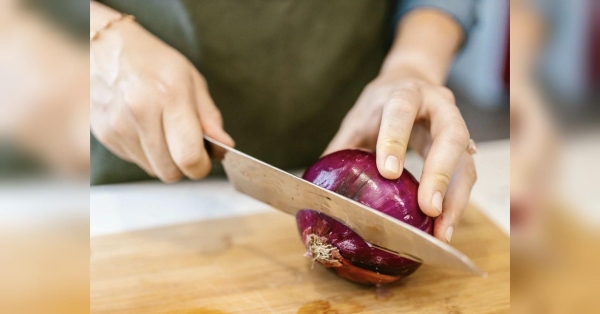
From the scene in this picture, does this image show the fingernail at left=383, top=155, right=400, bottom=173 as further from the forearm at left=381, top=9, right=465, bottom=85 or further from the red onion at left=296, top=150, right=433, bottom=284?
the forearm at left=381, top=9, right=465, bottom=85

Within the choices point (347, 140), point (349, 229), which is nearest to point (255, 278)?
point (349, 229)

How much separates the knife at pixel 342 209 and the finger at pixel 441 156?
95 mm

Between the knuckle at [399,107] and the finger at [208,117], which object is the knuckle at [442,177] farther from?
the finger at [208,117]

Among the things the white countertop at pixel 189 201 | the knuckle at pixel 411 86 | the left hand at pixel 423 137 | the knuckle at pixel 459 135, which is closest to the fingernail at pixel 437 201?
the left hand at pixel 423 137

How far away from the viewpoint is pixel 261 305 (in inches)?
36.9

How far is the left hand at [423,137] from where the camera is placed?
874 millimetres

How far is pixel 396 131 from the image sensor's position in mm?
904

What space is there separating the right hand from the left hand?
0.30 m

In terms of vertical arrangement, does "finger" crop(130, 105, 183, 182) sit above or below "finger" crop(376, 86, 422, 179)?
below

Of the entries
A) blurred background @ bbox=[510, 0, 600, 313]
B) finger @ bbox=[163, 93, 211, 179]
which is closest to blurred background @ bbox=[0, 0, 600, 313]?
blurred background @ bbox=[510, 0, 600, 313]

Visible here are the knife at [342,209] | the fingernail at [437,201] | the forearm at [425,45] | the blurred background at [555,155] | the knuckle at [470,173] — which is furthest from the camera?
the forearm at [425,45]

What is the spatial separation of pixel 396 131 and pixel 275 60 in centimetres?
53

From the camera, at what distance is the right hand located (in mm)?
1042

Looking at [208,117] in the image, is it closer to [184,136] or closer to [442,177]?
[184,136]
